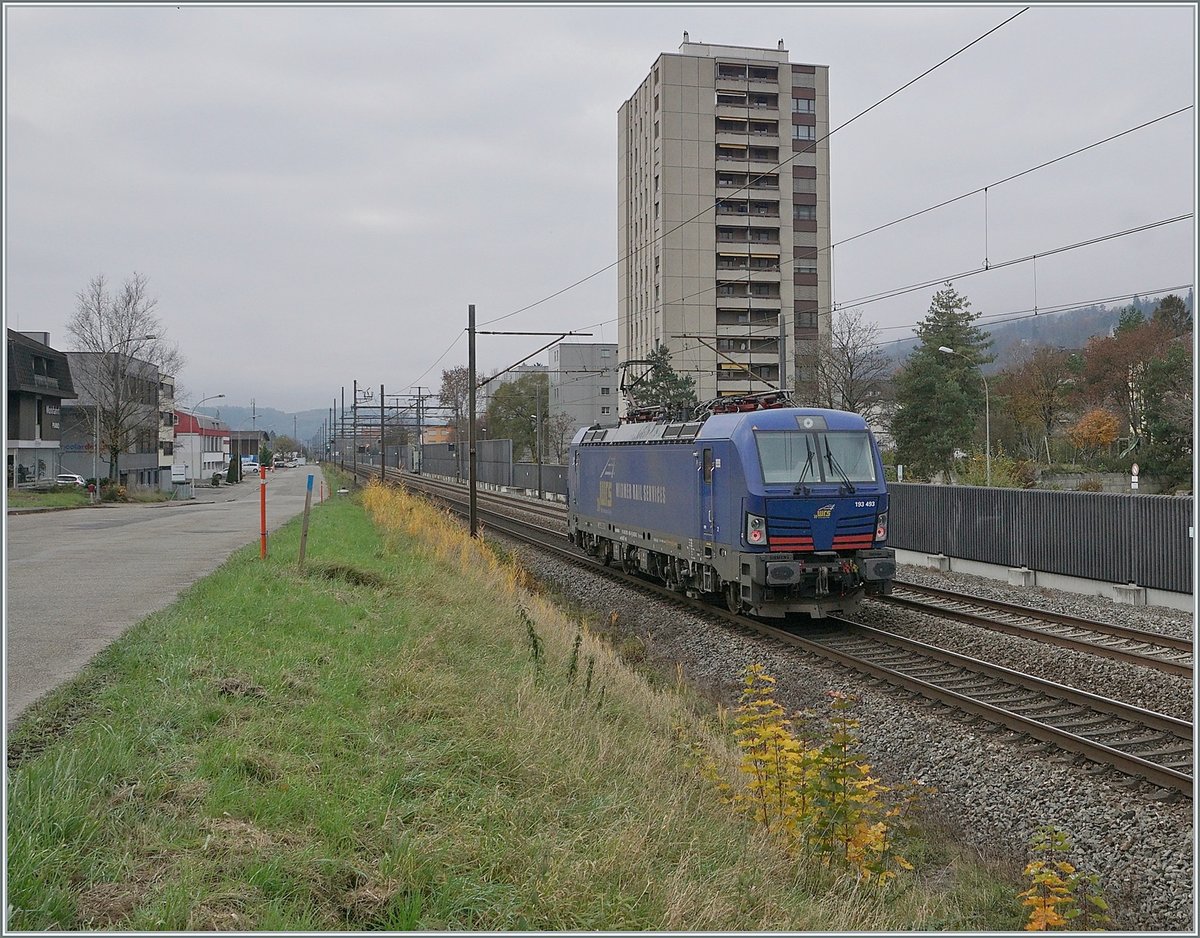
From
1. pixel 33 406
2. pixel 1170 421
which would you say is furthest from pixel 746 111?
pixel 33 406

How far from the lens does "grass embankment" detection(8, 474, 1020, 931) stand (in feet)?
14.6

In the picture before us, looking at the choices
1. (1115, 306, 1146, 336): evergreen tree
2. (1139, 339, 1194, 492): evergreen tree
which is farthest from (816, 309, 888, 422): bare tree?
(1115, 306, 1146, 336): evergreen tree

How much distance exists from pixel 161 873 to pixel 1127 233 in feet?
51.3

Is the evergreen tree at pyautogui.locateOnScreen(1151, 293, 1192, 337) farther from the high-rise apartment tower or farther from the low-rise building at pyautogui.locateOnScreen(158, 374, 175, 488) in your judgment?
the low-rise building at pyautogui.locateOnScreen(158, 374, 175, 488)

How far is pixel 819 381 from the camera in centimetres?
4534

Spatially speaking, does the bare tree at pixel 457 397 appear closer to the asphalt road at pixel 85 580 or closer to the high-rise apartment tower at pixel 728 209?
the high-rise apartment tower at pixel 728 209

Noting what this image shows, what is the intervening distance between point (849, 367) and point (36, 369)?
3996 cm

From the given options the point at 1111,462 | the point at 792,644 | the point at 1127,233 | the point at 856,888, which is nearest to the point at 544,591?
the point at 792,644

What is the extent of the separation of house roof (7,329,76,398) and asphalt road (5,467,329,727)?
20.4 meters

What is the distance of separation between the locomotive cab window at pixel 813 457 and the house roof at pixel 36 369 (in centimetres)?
4074

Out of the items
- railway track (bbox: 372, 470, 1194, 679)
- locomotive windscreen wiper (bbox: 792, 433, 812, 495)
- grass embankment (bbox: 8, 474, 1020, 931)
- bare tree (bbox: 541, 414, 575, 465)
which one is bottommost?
railway track (bbox: 372, 470, 1194, 679)

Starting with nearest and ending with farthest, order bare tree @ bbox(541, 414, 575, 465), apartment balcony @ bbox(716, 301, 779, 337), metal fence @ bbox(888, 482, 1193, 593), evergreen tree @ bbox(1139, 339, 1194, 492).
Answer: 1. metal fence @ bbox(888, 482, 1193, 593)
2. evergreen tree @ bbox(1139, 339, 1194, 492)
3. apartment balcony @ bbox(716, 301, 779, 337)
4. bare tree @ bbox(541, 414, 575, 465)

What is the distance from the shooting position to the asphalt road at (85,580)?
320 inches

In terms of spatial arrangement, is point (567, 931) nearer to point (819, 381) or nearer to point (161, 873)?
point (161, 873)
